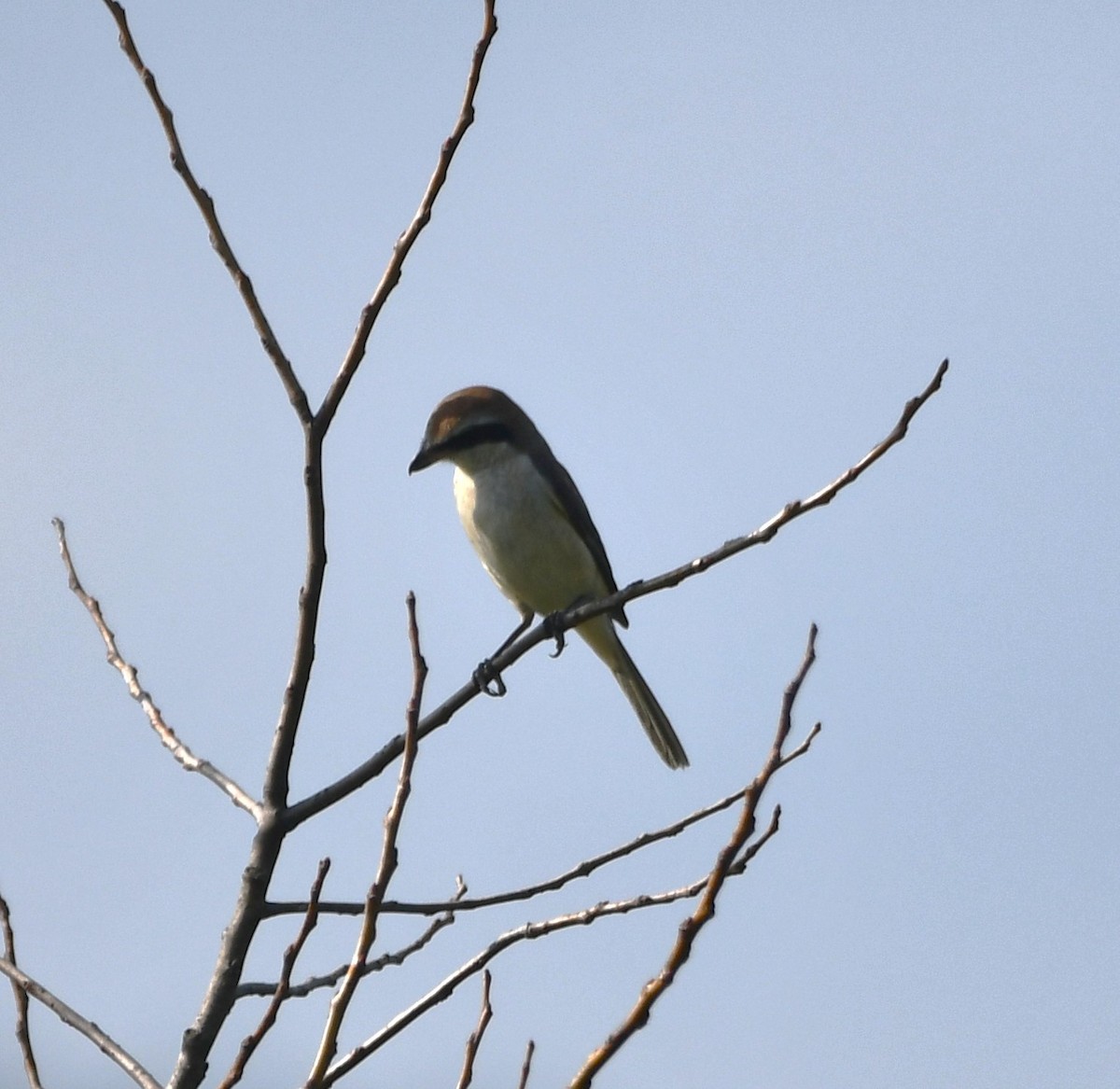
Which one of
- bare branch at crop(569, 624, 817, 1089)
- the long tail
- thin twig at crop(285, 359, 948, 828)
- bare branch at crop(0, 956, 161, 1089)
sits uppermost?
the long tail

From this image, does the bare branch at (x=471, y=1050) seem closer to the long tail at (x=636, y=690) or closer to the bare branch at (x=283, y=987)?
the bare branch at (x=283, y=987)

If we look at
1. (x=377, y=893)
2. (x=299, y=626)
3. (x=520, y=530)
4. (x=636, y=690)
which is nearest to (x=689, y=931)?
(x=377, y=893)

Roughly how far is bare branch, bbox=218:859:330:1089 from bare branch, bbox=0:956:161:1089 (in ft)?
2.50

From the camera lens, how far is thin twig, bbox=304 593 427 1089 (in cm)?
268

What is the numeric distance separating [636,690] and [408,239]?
5494mm

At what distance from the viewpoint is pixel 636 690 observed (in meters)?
8.84

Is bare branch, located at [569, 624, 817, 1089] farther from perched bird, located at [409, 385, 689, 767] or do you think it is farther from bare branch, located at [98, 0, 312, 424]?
Answer: perched bird, located at [409, 385, 689, 767]

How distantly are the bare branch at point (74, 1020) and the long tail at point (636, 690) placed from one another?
5028mm

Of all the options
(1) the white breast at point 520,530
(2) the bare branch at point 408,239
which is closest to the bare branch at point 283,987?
(2) the bare branch at point 408,239

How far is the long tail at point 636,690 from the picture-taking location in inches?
343

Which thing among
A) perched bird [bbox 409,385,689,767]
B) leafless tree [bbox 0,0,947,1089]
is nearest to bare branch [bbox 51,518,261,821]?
leafless tree [bbox 0,0,947,1089]

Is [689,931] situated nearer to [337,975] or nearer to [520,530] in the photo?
[337,975]

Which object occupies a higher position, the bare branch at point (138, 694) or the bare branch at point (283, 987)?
the bare branch at point (138, 694)

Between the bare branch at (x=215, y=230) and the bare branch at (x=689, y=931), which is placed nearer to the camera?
the bare branch at (x=689, y=931)
